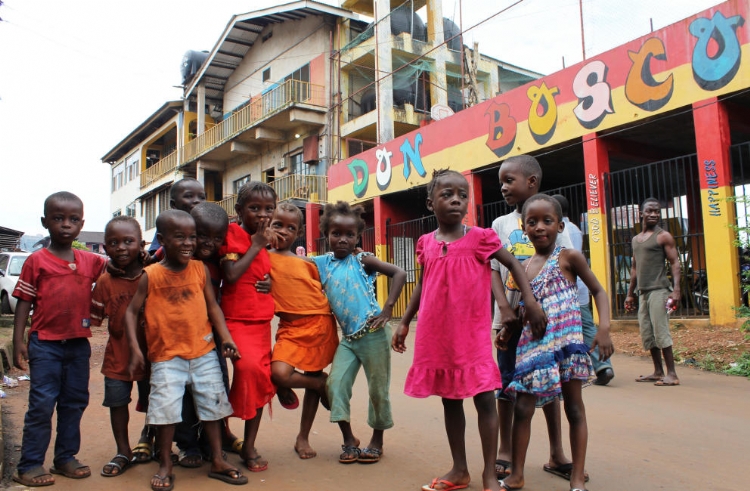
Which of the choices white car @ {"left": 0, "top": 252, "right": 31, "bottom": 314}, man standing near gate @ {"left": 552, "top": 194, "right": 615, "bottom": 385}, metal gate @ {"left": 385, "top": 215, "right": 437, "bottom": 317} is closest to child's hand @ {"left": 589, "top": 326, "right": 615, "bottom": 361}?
man standing near gate @ {"left": 552, "top": 194, "right": 615, "bottom": 385}

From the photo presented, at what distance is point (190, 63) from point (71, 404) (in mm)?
25527

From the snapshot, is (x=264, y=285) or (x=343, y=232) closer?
(x=264, y=285)

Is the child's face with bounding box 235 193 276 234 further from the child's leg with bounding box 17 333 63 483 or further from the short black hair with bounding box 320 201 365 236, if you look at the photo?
the child's leg with bounding box 17 333 63 483

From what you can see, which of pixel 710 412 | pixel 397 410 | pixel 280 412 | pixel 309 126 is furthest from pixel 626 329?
pixel 309 126

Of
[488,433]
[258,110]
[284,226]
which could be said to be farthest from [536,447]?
[258,110]

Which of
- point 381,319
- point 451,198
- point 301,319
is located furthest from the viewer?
point 301,319

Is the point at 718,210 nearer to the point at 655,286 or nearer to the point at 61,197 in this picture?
the point at 655,286

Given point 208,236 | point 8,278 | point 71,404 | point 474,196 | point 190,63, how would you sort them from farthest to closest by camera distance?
point 190,63 → point 8,278 → point 474,196 → point 208,236 → point 71,404

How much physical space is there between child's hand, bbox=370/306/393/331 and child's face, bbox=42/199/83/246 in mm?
1782

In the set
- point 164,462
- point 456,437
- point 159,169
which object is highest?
point 159,169

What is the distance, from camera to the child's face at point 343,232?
3.60m

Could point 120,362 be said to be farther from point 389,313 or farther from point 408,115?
point 408,115

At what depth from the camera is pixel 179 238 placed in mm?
3117

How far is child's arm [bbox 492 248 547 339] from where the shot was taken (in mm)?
2783
